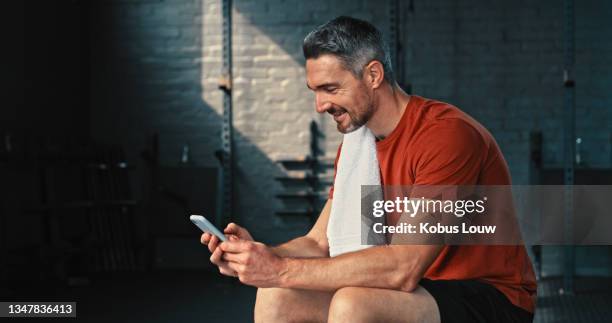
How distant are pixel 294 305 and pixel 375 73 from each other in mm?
577

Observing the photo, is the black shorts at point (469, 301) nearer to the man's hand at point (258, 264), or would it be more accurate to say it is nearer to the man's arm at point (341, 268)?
the man's arm at point (341, 268)

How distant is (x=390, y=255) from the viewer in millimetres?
1660

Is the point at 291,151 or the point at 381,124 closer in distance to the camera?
the point at 381,124

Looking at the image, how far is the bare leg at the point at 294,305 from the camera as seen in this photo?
6.16 feet

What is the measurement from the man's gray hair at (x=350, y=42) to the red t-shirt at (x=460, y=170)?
0.17 m

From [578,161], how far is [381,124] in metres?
4.23

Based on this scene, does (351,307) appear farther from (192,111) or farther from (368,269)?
(192,111)

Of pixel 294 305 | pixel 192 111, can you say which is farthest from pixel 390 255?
pixel 192 111

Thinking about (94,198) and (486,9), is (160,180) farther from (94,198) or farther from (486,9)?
(486,9)

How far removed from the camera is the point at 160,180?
242 inches

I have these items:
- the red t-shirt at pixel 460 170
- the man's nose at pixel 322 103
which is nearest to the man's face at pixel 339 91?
the man's nose at pixel 322 103

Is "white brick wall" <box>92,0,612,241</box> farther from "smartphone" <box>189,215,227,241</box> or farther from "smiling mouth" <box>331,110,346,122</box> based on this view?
"smartphone" <box>189,215,227,241</box>

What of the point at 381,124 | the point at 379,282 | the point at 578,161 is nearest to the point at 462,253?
the point at 379,282

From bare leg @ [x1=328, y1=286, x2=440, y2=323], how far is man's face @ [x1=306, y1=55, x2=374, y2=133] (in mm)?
437
